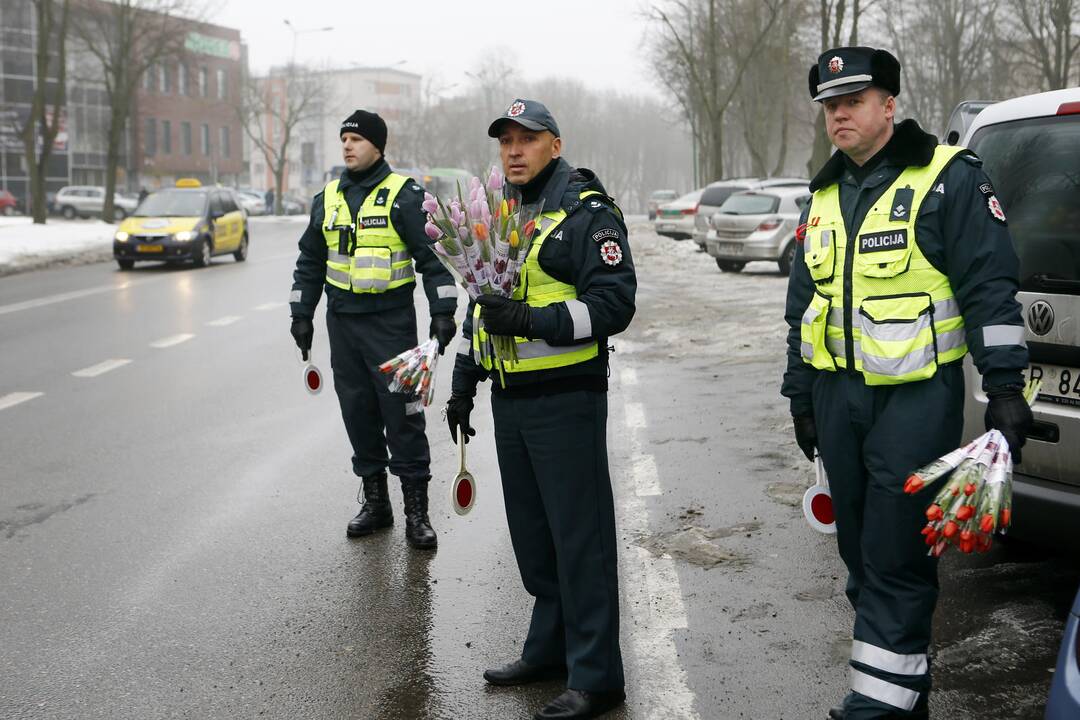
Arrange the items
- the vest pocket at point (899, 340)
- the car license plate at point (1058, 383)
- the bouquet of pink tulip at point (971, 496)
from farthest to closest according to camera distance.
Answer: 1. the car license plate at point (1058, 383)
2. the vest pocket at point (899, 340)
3. the bouquet of pink tulip at point (971, 496)

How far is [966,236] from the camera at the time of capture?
344 cm

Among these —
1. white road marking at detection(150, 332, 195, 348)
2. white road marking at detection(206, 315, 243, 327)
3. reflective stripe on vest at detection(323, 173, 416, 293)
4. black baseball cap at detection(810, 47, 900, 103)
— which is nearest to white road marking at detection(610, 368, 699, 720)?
reflective stripe on vest at detection(323, 173, 416, 293)

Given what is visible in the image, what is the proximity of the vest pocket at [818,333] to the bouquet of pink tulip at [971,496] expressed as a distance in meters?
0.51

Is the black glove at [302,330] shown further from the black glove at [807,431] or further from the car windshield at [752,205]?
the car windshield at [752,205]

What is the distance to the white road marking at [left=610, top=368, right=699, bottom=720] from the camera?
3.99m

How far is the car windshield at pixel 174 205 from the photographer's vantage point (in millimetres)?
24500

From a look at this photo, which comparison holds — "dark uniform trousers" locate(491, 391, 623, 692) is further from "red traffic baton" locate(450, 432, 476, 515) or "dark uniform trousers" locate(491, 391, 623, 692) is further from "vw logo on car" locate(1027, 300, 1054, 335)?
"vw logo on car" locate(1027, 300, 1054, 335)

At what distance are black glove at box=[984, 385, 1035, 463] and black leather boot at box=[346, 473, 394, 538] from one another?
3.37m

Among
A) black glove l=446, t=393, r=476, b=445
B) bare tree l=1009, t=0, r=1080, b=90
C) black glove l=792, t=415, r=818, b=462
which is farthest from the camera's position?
bare tree l=1009, t=0, r=1080, b=90

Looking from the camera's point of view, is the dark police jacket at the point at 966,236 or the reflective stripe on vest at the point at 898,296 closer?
the dark police jacket at the point at 966,236

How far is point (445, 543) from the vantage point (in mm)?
→ 5859

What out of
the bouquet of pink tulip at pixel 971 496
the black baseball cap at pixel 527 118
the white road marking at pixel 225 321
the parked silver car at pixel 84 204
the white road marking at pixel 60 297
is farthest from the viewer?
the parked silver car at pixel 84 204

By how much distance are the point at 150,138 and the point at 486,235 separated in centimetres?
8097

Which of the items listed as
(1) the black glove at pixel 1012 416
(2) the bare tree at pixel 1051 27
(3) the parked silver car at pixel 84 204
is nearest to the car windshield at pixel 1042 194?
(1) the black glove at pixel 1012 416
